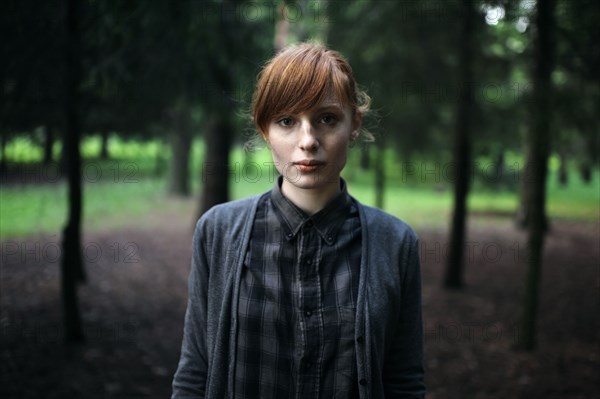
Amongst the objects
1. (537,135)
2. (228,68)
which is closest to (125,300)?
(228,68)

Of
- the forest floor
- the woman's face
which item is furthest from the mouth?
the forest floor

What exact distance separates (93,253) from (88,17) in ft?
19.3

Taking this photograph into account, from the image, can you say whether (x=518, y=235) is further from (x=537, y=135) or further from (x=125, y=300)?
(x=125, y=300)

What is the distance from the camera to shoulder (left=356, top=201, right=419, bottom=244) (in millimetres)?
1745

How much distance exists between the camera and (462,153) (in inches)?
320

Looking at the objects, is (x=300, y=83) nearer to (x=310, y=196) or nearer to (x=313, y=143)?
(x=313, y=143)

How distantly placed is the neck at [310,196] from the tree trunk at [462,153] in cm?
666

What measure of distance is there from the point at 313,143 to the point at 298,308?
21.8 inches

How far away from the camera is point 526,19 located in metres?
5.86

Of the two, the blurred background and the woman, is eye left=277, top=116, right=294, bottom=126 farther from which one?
the blurred background

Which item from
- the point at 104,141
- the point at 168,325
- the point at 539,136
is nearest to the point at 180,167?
the point at 104,141

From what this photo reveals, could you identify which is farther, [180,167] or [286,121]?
[180,167]

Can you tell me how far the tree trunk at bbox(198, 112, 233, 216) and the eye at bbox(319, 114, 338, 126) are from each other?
758cm

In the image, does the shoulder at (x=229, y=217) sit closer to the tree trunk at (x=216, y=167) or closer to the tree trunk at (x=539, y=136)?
the tree trunk at (x=539, y=136)
